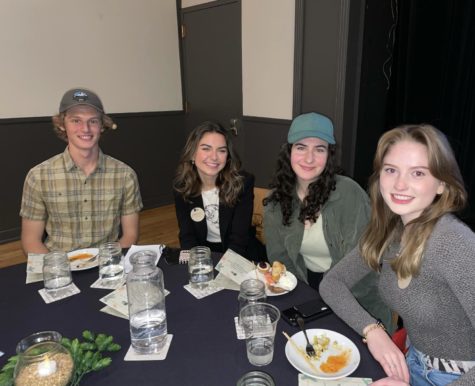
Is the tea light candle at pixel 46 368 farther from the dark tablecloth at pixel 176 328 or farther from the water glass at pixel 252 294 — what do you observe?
the water glass at pixel 252 294

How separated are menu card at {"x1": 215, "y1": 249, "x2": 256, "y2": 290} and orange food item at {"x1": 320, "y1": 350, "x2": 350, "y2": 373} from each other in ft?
1.45

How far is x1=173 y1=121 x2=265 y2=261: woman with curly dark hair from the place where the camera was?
6.88 ft

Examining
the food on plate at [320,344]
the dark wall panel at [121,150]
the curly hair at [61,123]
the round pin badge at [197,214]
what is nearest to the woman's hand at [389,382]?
the food on plate at [320,344]

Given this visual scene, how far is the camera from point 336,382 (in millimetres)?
893

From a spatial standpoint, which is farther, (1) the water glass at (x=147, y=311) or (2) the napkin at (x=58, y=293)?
(2) the napkin at (x=58, y=293)

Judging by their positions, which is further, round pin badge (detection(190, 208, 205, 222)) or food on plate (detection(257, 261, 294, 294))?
round pin badge (detection(190, 208, 205, 222))

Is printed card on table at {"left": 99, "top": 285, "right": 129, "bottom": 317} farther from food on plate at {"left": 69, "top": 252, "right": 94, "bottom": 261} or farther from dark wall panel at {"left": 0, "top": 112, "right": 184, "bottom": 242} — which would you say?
dark wall panel at {"left": 0, "top": 112, "right": 184, "bottom": 242}

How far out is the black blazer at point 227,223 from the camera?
2127 millimetres

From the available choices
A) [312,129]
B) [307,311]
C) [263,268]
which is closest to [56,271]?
[263,268]

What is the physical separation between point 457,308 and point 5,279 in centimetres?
157

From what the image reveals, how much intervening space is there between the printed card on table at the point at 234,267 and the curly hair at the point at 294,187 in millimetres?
423

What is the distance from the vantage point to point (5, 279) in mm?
1379

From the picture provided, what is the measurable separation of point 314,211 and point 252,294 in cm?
73

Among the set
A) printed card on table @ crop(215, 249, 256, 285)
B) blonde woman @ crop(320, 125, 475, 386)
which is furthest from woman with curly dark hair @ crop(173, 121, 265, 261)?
blonde woman @ crop(320, 125, 475, 386)
